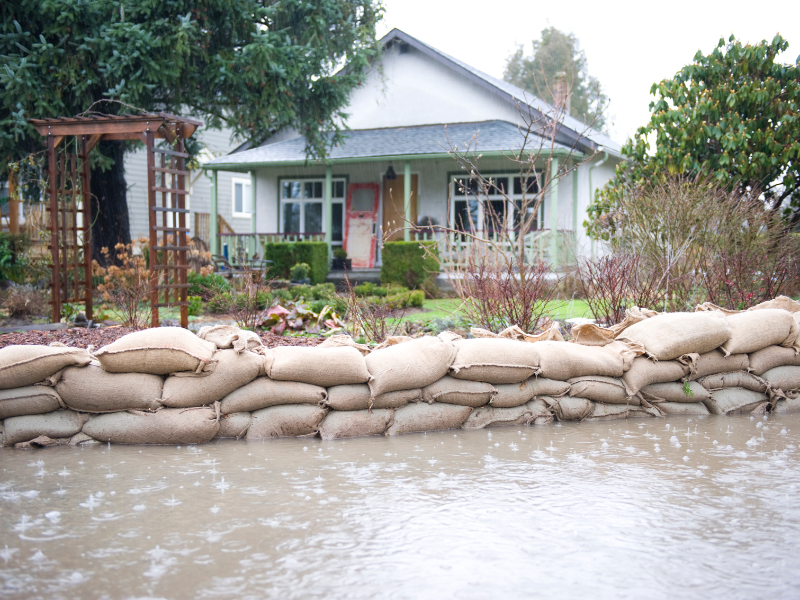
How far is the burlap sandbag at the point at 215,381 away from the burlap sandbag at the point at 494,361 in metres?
1.19

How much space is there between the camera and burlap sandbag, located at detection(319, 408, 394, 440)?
389 centimetres

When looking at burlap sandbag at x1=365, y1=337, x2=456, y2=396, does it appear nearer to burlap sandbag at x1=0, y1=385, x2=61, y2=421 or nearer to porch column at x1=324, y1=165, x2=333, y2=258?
burlap sandbag at x1=0, y1=385, x2=61, y2=421

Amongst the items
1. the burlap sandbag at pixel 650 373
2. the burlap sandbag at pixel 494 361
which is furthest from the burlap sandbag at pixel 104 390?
the burlap sandbag at pixel 650 373

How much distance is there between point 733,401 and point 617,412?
2.77ft

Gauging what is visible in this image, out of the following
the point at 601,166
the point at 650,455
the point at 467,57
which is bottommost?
the point at 650,455

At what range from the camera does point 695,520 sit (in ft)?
8.38

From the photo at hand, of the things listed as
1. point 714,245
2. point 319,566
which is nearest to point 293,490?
point 319,566

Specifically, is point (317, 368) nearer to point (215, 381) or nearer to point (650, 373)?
point (215, 381)

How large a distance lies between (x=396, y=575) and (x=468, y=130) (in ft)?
45.2

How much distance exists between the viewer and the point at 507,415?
13.8ft

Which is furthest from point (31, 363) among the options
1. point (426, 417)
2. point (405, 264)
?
point (405, 264)

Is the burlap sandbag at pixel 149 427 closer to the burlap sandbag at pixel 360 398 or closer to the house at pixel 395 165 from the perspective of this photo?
the burlap sandbag at pixel 360 398

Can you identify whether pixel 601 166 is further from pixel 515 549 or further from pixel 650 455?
pixel 515 549

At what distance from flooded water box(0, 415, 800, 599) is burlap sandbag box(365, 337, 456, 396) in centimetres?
34
